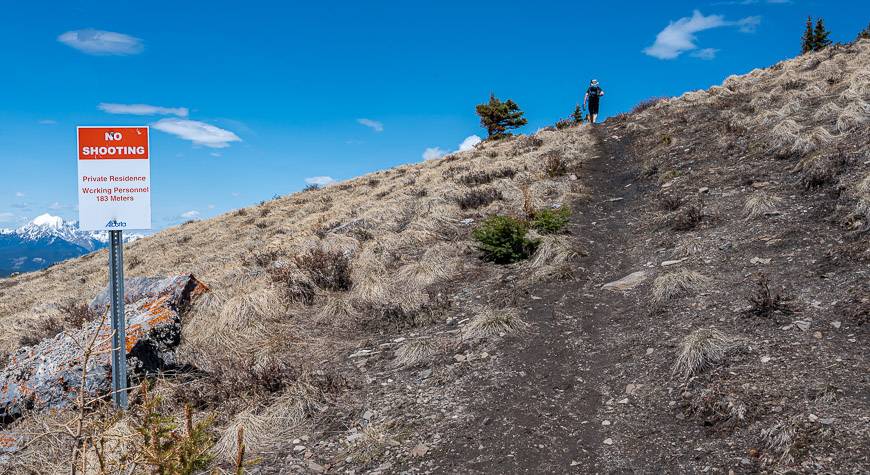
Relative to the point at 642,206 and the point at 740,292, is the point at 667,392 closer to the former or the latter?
the point at 740,292

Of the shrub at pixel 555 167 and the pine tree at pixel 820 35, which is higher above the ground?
the pine tree at pixel 820 35

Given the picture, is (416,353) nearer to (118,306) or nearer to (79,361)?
(118,306)

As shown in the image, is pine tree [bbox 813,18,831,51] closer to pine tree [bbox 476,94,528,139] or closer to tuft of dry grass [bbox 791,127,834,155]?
pine tree [bbox 476,94,528,139]

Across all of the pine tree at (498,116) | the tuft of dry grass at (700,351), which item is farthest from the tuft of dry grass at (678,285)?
the pine tree at (498,116)

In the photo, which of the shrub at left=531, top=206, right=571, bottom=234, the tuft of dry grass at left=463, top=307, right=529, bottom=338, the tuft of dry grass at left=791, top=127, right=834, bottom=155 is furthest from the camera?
the tuft of dry grass at left=791, top=127, right=834, bottom=155

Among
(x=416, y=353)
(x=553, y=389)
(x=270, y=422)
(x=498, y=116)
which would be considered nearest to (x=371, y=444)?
(x=270, y=422)

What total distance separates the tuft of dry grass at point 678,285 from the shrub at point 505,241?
2.85 meters

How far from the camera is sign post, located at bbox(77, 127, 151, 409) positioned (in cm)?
501

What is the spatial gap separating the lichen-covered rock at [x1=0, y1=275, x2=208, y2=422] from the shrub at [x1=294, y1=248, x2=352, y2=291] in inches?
98.6

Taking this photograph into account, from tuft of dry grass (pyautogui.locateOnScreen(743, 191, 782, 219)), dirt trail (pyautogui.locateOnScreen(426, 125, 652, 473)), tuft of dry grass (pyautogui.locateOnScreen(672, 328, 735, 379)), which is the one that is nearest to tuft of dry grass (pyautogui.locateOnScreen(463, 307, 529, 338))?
dirt trail (pyautogui.locateOnScreen(426, 125, 652, 473))

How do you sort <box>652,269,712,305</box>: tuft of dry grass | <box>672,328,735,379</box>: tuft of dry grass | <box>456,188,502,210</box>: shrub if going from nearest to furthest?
1. <box>672,328,735,379</box>: tuft of dry grass
2. <box>652,269,712,305</box>: tuft of dry grass
3. <box>456,188,502,210</box>: shrub

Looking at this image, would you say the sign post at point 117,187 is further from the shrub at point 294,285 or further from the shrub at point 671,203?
the shrub at point 671,203

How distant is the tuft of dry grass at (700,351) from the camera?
5.21 meters

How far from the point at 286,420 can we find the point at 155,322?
2.94 metres
